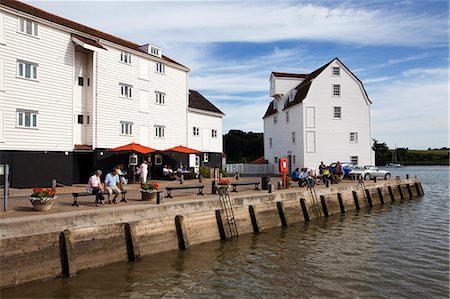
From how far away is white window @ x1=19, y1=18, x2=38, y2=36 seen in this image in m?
23.8

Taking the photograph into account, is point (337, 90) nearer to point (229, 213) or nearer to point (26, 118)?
point (229, 213)

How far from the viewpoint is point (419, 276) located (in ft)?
39.5

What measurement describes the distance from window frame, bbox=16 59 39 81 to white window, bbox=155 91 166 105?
10.8 m

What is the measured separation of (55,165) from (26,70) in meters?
6.57

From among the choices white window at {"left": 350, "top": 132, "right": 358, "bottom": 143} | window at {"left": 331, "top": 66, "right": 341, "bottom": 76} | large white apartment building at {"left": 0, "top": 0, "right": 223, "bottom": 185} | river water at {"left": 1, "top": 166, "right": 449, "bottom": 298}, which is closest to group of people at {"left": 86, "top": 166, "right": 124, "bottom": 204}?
river water at {"left": 1, "top": 166, "right": 449, "bottom": 298}

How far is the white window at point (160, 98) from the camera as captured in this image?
33331mm

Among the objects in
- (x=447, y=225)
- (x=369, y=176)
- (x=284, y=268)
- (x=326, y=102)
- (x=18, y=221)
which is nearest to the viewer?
(x=18, y=221)

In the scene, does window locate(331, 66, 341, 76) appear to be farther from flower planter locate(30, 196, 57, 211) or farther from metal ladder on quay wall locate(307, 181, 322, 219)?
flower planter locate(30, 196, 57, 211)

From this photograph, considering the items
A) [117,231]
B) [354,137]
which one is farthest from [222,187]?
[354,137]

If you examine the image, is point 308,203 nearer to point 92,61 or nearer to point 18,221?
point 18,221

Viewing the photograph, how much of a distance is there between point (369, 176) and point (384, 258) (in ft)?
78.1

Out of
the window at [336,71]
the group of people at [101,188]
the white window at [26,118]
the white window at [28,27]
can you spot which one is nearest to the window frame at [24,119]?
the white window at [26,118]

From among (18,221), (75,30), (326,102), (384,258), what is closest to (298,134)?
(326,102)

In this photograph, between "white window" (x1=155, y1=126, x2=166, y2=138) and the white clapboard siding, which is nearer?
the white clapboard siding
